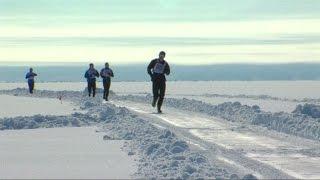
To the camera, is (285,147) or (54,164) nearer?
(54,164)

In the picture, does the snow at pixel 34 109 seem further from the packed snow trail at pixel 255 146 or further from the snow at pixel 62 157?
the snow at pixel 62 157

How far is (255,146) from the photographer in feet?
47.4

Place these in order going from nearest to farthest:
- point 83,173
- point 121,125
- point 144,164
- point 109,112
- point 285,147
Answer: point 83,173
point 144,164
point 285,147
point 121,125
point 109,112

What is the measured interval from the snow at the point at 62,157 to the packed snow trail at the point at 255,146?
1716 mm

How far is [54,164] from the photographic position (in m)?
11.2

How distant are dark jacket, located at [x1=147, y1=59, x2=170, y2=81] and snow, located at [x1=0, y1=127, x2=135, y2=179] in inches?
257

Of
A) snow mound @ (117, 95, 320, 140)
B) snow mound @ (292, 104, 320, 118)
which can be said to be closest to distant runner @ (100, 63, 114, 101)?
snow mound @ (117, 95, 320, 140)

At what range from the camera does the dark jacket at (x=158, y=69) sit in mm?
22844

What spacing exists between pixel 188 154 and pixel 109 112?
10.2 metres

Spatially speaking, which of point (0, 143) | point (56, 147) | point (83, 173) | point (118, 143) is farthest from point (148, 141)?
point (83, 173)

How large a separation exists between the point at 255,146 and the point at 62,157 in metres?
3.94

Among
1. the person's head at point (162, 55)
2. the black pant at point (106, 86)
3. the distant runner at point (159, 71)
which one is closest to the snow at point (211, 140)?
the distant runner at point (159, 71)

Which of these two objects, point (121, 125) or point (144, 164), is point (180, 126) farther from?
point (144, 164)

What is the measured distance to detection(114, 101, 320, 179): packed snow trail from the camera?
11.3 m
